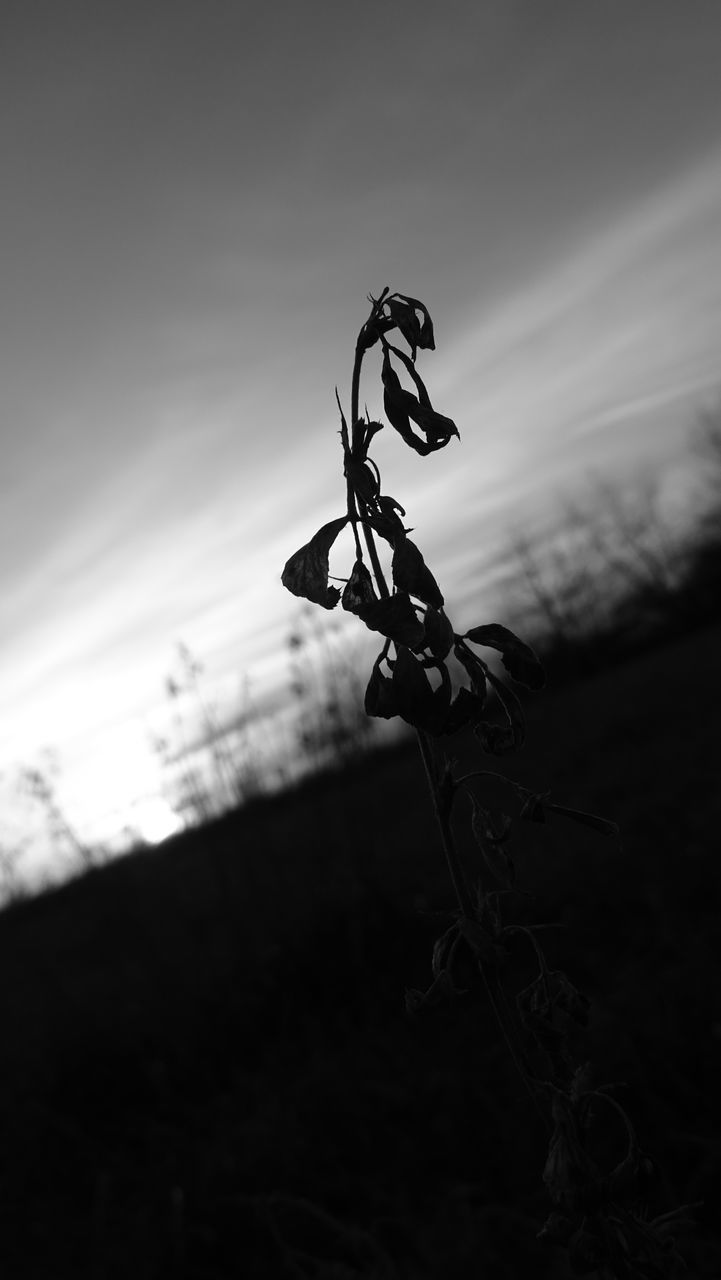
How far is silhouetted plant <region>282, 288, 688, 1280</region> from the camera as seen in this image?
35.6 inches

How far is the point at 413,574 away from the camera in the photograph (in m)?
0.89

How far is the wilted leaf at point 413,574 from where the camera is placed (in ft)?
2.92

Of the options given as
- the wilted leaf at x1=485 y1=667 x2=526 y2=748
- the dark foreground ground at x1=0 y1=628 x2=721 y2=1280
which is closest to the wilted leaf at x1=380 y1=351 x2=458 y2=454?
the wilted leaf at x1=485 y1=667 x2=526 y2=748

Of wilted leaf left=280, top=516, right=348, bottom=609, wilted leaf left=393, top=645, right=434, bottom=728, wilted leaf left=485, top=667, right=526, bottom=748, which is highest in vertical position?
wilted leaf left=280, top=516, right=348, bottom=609

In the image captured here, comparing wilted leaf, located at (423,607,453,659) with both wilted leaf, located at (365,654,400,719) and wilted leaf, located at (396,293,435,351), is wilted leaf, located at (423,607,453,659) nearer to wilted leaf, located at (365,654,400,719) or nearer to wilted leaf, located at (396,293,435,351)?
wilted leaf, located at (365,654,400,719)

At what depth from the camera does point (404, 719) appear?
0.90 metres

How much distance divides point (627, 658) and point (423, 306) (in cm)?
3047

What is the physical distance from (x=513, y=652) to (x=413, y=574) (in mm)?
174

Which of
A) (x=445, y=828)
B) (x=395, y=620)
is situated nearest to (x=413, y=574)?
(x=395, y=620)

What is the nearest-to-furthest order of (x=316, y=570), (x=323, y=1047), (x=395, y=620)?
(x=395, y=620), (x=316, y=570), (x=323, y=1047)

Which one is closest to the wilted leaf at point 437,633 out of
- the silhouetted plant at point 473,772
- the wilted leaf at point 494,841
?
the silhouetted plant at point 473,772

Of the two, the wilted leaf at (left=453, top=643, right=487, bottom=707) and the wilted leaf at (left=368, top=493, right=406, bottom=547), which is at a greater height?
the wilted leaf at (left=368, top=493, right=406, bottom=547)

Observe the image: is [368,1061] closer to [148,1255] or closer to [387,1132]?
[387,1132]

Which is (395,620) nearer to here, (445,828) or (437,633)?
(437,633)
